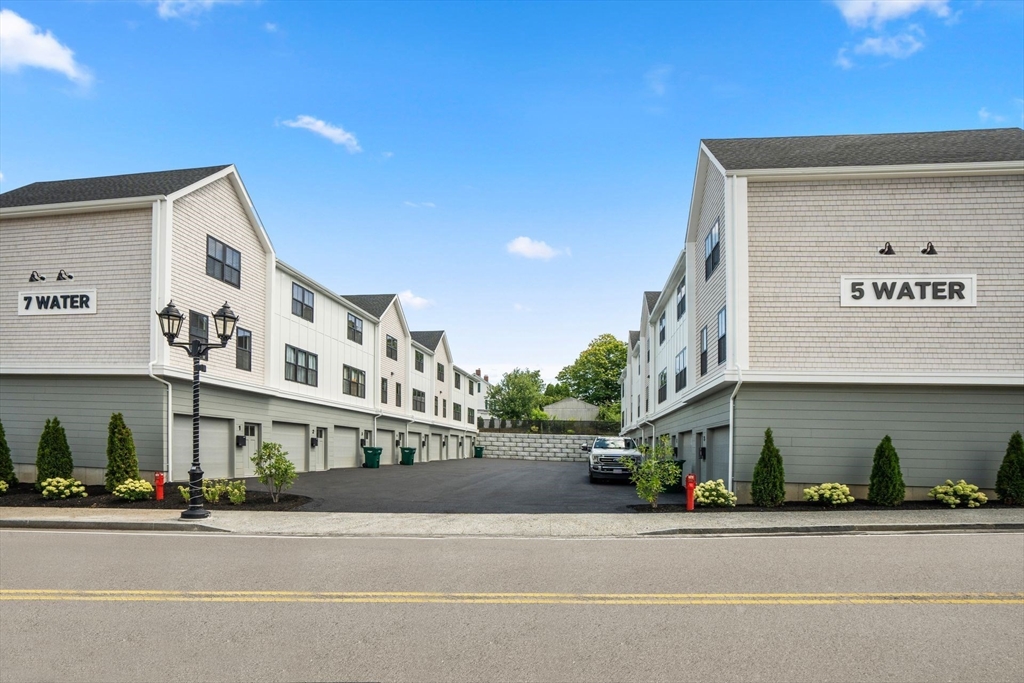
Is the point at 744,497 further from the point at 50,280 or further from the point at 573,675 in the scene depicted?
the point at 50,280

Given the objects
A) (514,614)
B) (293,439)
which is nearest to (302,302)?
(293,439)

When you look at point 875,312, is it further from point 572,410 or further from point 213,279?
point 572,410

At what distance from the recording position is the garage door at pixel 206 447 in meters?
21.0

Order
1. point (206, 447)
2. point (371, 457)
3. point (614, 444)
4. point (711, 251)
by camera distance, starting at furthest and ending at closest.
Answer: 1. point (371, 457)
2. point (614, 444)
3. point (206, 447)
4. point (711, 251)

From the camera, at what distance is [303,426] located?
1195 inches

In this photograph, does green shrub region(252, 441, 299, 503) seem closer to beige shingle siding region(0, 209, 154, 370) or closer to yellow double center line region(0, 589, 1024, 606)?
beige shingle siding region(0, 209, 154, 370)

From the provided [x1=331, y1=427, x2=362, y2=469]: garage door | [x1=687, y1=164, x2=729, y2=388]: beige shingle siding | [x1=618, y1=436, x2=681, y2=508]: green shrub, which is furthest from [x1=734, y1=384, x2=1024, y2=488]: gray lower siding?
[x1=331, y1=427, x2=362, y2=469]: garage door

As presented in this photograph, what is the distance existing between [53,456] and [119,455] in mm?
1877

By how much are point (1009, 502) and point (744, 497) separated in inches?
215

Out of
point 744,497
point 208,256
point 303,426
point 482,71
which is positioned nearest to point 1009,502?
point 744,497

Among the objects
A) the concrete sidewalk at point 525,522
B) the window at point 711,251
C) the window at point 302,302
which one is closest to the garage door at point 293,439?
the window at point 302,302

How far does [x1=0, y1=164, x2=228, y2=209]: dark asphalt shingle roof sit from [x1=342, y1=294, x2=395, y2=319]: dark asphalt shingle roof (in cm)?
1647

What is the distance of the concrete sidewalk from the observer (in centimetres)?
1347

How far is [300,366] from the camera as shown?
29.6 meters
